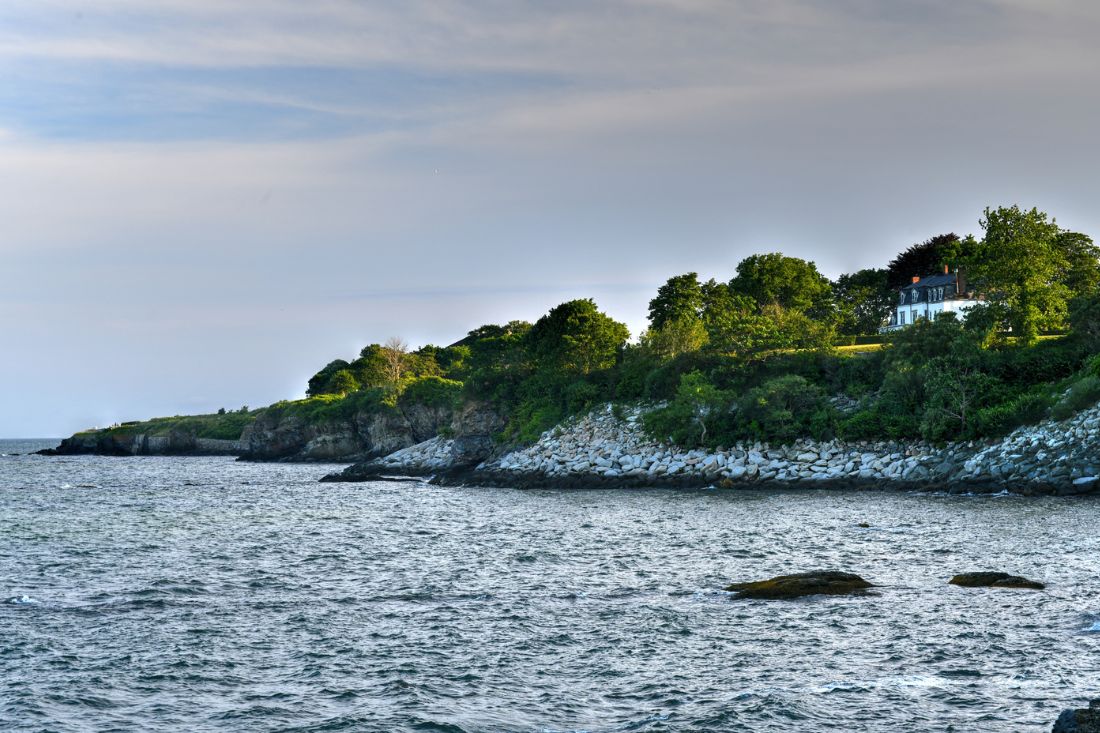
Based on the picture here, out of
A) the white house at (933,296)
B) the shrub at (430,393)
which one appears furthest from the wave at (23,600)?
the white house at (933,296)

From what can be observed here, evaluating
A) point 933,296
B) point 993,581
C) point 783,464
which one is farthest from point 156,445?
point 993,581

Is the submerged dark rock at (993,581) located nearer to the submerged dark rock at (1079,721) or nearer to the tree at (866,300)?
the submerged dark rock at (1079,721)

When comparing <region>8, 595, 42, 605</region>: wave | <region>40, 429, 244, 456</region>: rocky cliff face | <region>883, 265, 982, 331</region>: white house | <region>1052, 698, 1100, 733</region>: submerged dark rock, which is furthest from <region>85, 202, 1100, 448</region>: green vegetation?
<region>8, 595, 42, 605</region>: wave

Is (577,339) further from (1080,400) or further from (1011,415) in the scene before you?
(1080,400)

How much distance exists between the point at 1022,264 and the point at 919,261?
4198cm

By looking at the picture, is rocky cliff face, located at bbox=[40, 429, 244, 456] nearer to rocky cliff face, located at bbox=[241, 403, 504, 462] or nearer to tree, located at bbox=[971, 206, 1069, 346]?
rocky cliff face, located at bbox=[241, 403, 504, 462]

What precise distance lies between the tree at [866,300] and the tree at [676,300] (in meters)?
20.4

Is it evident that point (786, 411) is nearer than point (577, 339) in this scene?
Yes

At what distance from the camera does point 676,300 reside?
125062 mm

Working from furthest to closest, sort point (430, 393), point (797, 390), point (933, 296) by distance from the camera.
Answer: point (430, 393) → point (933, 296) → point (797, 390)

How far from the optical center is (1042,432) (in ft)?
189

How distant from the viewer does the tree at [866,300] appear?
440 feet

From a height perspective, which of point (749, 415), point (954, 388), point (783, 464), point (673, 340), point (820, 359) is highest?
point (673, 340)

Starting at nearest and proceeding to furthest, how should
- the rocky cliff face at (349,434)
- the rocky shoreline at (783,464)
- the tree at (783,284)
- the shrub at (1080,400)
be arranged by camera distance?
the rocky shoreline at (783,464) → the shrub at (1080,400) → the rocky cliff face at (349,434) → the tree at (783,284)
